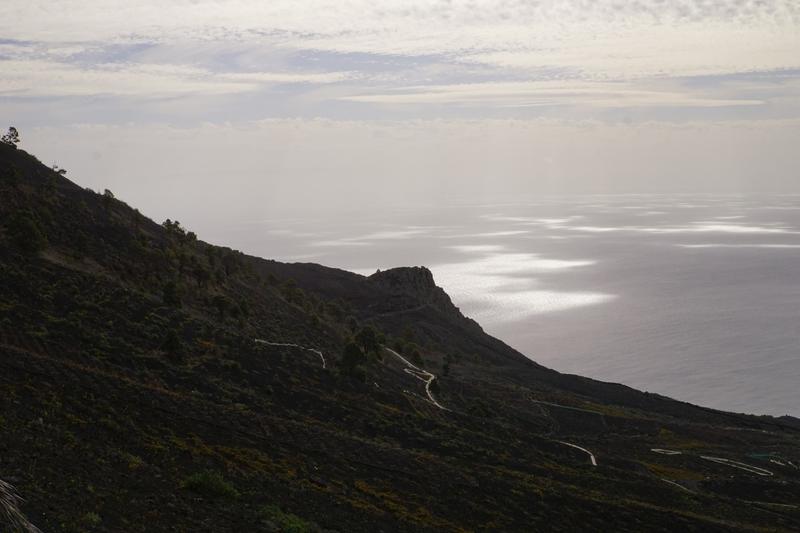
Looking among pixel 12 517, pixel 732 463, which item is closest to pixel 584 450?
pixel 732 463

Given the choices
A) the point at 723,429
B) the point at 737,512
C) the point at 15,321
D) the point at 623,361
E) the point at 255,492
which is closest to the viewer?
the point at 255,492

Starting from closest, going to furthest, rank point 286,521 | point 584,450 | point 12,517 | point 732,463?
1. point 12,517
2. point 286,521
3. point 584,450
4. point 732,463

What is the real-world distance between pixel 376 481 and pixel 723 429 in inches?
2064

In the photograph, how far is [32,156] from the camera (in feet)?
197

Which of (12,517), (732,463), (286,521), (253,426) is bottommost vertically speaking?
(286,521)

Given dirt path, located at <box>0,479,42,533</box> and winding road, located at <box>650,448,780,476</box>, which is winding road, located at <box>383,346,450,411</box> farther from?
dirt path, located at <box>0,479,42,533</box>

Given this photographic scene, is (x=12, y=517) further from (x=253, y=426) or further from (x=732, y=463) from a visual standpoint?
(x=732, y=463)

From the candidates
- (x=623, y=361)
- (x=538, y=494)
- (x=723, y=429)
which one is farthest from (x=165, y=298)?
(x=623, y=361)

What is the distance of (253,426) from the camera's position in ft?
99.2

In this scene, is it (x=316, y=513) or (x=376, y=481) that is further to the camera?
(x=376, y=481)

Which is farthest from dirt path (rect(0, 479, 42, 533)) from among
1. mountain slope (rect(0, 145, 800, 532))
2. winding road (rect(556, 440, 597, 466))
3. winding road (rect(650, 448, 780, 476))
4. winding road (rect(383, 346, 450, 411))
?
winding road (rect(650, 448, 780, 476))

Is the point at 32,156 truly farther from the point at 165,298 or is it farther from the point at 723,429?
the point at 723,429

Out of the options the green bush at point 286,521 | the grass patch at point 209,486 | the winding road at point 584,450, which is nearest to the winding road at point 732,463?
the winding road at point 584,450

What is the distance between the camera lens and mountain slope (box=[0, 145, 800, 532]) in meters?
20.8
